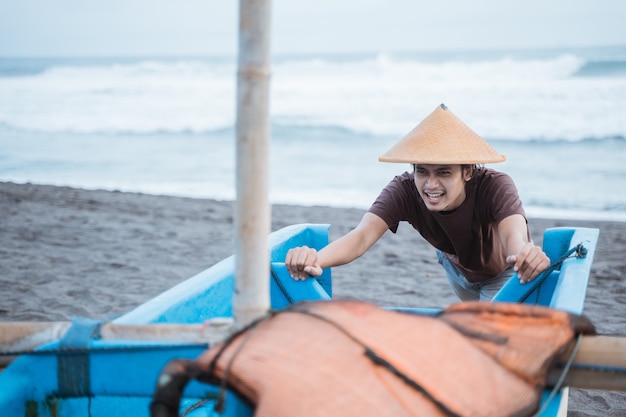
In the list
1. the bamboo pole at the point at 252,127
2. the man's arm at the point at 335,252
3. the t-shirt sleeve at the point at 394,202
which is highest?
the bamboo pole at the point at 252,127

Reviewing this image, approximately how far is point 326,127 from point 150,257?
1045cm

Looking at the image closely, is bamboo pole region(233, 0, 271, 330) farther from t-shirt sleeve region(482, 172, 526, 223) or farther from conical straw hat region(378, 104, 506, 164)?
t-shirt sleeve region(482, 172, 526, 223)

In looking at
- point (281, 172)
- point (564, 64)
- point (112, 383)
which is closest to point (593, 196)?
point (281, 172)

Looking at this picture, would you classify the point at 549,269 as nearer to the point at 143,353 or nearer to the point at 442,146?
the point at 442,146

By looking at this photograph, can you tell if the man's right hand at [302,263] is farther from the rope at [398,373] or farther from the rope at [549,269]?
the rope at [398,373]

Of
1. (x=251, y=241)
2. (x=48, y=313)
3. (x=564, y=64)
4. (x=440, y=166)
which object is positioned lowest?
(x=48, y=313)

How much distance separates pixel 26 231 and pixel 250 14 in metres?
5.84

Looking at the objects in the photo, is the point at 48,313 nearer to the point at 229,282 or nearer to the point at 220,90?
the point at 229,282

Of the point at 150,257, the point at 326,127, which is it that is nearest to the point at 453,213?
the point at 150,257

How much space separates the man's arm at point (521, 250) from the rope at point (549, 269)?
6 cm

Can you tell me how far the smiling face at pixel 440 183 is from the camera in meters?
2.58

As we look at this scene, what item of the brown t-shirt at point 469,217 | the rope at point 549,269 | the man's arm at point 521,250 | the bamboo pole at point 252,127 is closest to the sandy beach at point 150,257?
the brown t-shirt at point 469,217

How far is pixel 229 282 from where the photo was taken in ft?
8.39

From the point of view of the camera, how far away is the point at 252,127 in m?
1.27
